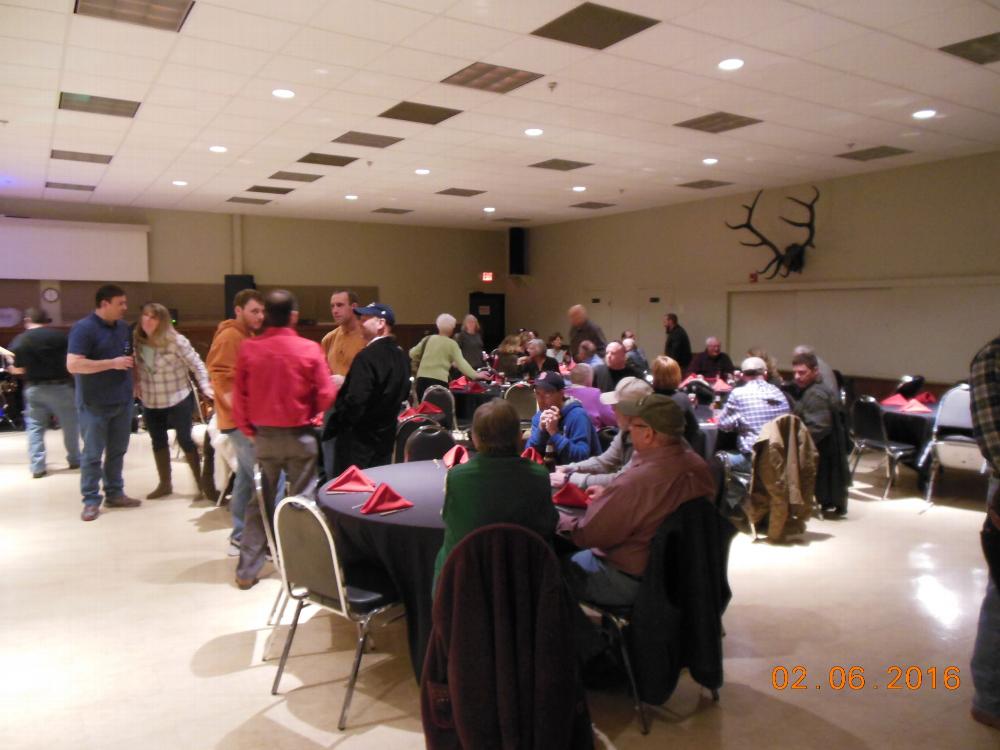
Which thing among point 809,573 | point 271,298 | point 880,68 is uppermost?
point 880,68

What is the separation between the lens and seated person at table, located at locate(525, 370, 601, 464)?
150 inches

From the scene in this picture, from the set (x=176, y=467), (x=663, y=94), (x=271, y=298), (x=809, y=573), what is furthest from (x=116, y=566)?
(x=663, y=94)

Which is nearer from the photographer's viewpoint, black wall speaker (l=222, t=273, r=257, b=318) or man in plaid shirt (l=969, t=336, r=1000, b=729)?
man in plaid shirt (l=969, t=336, r=1000, b=729)

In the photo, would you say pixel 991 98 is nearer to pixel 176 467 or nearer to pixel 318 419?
pixel 318 419

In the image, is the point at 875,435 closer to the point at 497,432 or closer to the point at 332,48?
the point at 497,432

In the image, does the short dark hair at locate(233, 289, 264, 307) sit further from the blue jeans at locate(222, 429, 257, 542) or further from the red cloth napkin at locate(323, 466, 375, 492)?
the red cloth napkin at locate(323, 466, 375, 492)

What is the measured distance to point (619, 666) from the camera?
3055 millimetres

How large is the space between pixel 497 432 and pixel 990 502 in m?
1.69

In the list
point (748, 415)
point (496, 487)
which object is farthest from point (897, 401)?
point (496, 487)

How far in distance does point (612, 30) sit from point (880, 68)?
2155mm

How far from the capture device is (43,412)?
6746 millimetres

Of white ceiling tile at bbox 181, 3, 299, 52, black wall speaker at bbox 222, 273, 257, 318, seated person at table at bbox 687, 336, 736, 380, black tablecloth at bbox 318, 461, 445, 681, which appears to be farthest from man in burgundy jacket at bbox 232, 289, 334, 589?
black wall speaker at bbox 222, 273, 257, 318
